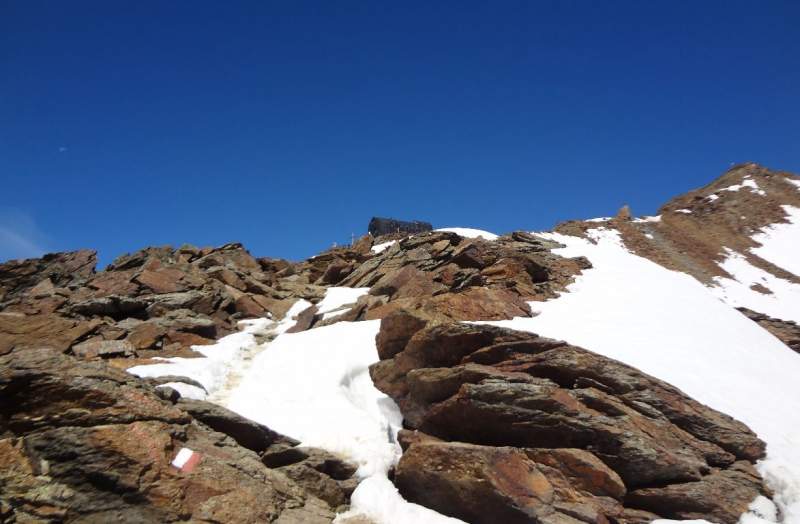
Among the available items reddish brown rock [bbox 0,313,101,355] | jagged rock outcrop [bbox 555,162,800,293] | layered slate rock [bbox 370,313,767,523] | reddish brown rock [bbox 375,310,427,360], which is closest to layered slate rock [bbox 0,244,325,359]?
reddish brown rock [bbox 0,313,101,355]

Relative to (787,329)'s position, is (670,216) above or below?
above

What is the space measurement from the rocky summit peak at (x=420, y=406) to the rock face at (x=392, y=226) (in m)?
29.2

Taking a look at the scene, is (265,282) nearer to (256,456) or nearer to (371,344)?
(371,344)

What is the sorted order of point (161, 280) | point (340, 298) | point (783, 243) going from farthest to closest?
point (783, 243), point (161, 280), point (340, 298)

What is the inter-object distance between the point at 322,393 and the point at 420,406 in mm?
3208

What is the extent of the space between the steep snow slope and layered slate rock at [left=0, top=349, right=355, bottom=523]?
8728 mm

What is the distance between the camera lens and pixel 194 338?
66.6 ft

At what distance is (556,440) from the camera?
10641mm

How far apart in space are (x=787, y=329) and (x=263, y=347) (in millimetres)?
29739

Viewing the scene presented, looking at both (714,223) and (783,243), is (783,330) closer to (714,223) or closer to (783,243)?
(783,243)

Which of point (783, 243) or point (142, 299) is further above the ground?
point (783, 243)

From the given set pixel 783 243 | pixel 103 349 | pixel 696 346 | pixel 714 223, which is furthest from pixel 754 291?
pixel 103 349

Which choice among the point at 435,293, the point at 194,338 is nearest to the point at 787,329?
the point at 435,293

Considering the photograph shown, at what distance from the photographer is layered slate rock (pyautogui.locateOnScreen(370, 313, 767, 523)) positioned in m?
9.48
